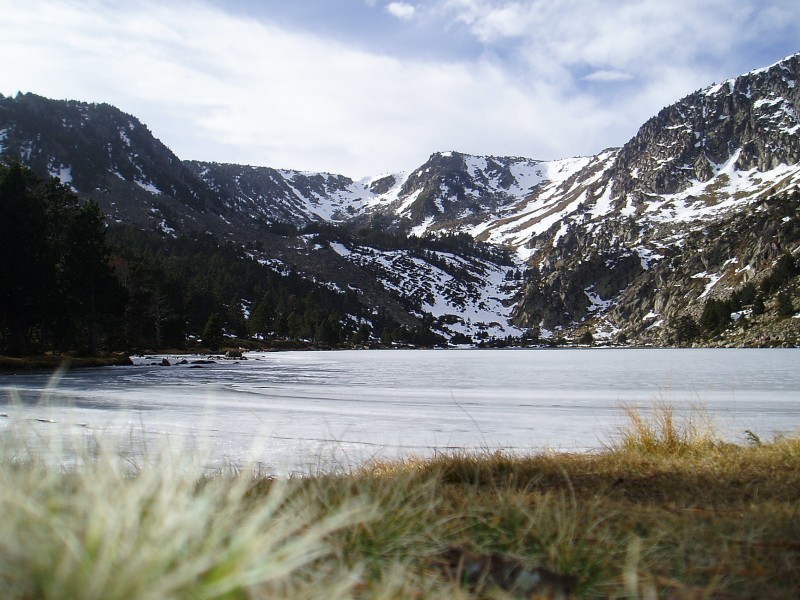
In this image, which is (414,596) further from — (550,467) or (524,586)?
(550,467)

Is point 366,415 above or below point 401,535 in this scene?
below

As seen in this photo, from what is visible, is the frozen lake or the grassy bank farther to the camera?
the frozen lake

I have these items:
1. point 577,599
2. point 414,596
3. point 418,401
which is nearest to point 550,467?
point 577,599

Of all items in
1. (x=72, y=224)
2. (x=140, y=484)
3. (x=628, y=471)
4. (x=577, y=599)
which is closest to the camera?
(x=140, y=484)

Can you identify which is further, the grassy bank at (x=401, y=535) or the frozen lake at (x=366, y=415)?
the frozen lake at (x=366, y=415)

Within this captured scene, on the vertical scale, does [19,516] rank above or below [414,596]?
above

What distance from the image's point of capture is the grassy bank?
1.42m

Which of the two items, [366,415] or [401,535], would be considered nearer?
[401,535]

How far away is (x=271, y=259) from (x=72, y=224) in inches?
6341

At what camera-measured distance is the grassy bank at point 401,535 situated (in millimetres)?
1418

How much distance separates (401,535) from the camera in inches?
108

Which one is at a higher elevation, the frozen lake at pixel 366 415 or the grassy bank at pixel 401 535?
the grassy bank at pixel 401 535

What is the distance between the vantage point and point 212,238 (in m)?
187

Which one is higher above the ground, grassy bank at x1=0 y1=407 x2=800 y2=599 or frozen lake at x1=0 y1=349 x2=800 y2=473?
grassy bank at x1=0 y1=407 x2=800 y2=599
